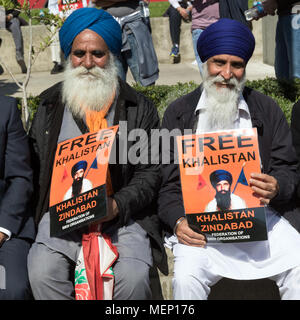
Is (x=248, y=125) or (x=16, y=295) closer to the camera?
(x=16, y=295)

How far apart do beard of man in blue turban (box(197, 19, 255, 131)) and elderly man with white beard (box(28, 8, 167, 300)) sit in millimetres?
425

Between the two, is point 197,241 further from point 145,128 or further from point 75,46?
point 75,46

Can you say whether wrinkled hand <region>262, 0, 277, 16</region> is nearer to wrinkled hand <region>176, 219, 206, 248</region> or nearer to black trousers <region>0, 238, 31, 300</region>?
wrinkled hand <region>176, 219, 206, 248</region>

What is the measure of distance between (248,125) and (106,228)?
3.91 feet

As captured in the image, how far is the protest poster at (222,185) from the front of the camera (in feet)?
10.2

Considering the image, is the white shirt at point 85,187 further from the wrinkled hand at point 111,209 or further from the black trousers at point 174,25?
the black trousers at point 174,25

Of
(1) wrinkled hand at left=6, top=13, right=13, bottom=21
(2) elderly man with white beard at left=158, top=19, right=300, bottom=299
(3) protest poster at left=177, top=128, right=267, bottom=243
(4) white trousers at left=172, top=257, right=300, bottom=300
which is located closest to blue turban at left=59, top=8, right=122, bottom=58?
(2) elderly man with white beard at left=158, top=19, right=300, bottom=299

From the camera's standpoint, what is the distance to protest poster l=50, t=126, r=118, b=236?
3.05m

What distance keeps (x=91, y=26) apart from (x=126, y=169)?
1.03 metres

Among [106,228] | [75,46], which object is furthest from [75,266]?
[75,46]

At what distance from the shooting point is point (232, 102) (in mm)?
3520

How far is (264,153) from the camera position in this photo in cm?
350

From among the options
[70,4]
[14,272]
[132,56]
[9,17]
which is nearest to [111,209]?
[14,272]

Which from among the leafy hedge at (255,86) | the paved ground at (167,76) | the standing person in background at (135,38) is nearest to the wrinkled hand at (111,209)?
the leafy hedge at (255,86)
